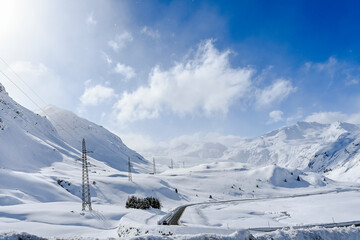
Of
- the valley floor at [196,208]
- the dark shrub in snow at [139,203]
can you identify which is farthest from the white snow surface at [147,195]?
the dark shrub in snow at [139,203]

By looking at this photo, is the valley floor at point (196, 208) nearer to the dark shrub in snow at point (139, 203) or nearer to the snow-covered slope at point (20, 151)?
the dark shrub in snow at point (139, 203)

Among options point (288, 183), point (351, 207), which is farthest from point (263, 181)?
point (351, 207)

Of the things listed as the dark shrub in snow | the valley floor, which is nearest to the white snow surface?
the valley floor

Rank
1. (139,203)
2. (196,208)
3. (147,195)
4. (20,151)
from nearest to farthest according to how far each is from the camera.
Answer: (139,203) → (196,208) → (147,195) → (20,151)

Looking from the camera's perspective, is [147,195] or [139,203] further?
[147,195]

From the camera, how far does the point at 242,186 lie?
4545 inches

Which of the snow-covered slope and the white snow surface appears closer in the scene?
the white snow surface

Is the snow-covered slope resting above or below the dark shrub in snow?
above

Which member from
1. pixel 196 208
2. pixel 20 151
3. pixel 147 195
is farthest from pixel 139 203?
pixel 20 151

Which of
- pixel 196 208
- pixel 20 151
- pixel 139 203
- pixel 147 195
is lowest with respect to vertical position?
pixel 196 208

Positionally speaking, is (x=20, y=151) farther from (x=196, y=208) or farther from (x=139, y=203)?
(x=196, y=208)

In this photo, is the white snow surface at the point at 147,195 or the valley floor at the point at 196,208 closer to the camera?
the white snow surface at the point at 147,195

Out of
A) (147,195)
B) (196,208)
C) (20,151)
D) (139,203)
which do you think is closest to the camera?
(139,203)

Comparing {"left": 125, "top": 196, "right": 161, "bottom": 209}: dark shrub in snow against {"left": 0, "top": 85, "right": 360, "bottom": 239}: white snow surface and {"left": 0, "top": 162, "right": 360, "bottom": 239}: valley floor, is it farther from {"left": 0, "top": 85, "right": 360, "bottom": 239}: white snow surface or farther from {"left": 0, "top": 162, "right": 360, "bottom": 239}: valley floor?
{"left": 0, "top": 85, "right": 360, "bottom": 239}: white snow surface
